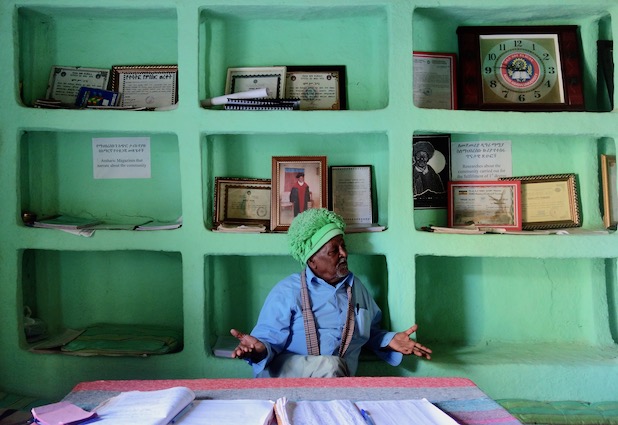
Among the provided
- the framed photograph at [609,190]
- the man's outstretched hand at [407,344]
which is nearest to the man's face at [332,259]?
the man's outstretched hand at [407,344]

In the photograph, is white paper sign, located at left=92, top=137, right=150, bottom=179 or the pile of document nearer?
the pile of document

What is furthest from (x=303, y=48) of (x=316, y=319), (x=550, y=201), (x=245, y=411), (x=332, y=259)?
(x=245, y=411)

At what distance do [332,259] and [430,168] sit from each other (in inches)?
36.5

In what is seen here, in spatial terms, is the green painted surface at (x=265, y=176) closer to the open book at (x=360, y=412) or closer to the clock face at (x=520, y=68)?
the clock face at (x=520, y=68)

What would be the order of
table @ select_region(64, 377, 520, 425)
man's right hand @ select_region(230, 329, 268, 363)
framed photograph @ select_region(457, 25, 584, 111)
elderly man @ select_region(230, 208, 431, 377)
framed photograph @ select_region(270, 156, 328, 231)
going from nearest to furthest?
table @ select_region(64, 377, 520, 425) < man's right hand @ select_region(230, 329, 268, 363) < elderly man @ select_region(230, 208, 431, 377) < framed photograph @ select_region(270, 156, 328, 231) < framed photograph @ select_region(457, 25, 584, 111)

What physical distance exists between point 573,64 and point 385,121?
1.14 m

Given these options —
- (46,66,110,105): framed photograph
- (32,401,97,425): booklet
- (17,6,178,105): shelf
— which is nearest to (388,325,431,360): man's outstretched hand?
(32,401,97,425): booklet

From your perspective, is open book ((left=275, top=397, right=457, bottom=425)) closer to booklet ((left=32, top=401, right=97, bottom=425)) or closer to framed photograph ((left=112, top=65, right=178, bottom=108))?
booklet ((left=32, top=401, right=97, bottom=425))

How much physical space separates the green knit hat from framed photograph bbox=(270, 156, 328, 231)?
32 centimetres

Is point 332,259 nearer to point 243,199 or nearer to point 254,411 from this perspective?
point 243,199

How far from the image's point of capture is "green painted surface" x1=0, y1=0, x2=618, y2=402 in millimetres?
2840

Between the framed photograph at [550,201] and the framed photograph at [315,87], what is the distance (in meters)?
1.13

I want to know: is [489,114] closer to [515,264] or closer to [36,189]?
[515,264]

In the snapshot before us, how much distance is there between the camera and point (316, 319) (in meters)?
2.63
